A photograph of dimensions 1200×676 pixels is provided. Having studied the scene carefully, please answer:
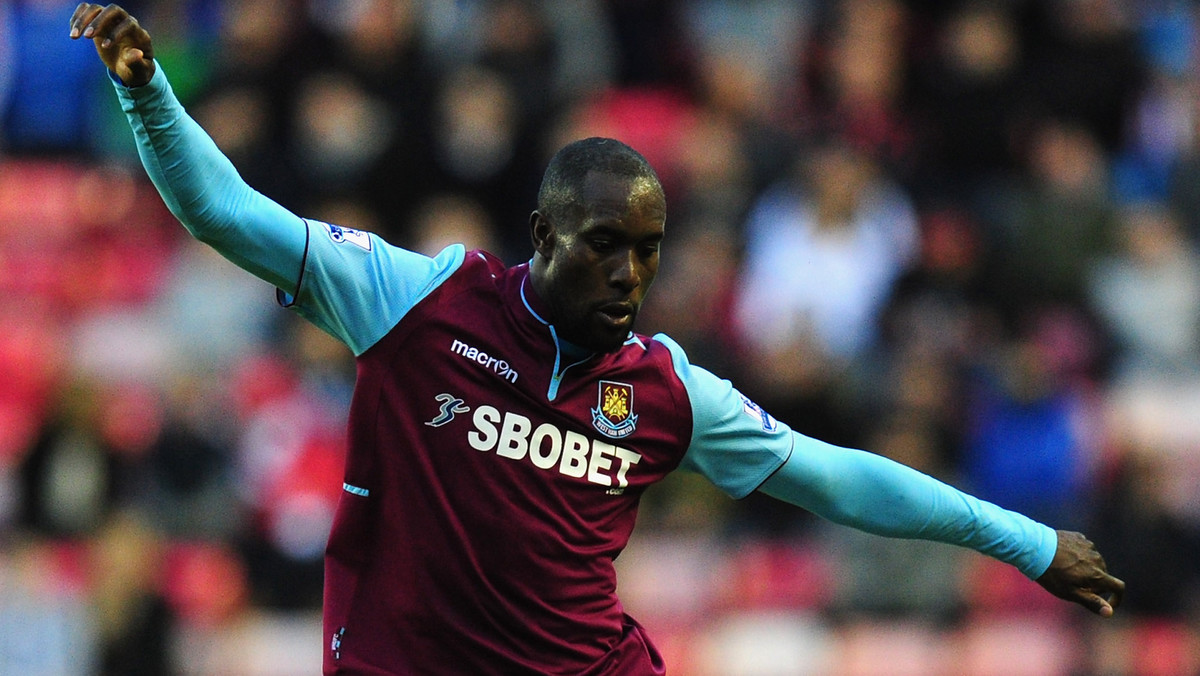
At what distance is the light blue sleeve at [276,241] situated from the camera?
4551mm

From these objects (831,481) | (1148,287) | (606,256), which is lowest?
(831,481)

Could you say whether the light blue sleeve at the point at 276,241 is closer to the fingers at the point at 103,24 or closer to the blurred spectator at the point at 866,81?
the fingers at the point at 103,24

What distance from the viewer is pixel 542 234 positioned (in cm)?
506

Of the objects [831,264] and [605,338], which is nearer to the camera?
[605,338]

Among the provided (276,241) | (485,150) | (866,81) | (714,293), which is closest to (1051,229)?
(866,81)

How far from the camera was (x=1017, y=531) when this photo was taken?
17.9 feet

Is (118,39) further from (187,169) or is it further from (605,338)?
(605,338)

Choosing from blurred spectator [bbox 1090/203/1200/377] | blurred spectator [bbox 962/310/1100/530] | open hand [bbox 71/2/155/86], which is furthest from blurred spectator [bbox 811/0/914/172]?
open hand [bbox 71/2/155/86]

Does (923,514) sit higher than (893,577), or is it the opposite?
(893,577)

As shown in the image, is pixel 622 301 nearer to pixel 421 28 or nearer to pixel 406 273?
pixel 406 273

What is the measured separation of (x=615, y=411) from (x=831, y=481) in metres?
0.70

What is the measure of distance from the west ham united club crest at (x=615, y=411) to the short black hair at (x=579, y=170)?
0.53m

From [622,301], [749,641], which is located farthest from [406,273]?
[749,641]

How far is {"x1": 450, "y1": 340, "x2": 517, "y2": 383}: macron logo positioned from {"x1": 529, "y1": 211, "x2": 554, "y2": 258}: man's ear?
321mm
